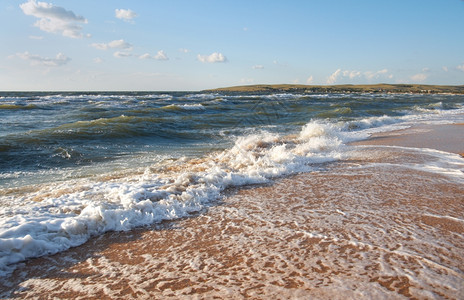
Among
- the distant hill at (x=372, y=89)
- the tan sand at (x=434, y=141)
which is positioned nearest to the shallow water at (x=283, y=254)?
the tan sand at (x=434, y=141)

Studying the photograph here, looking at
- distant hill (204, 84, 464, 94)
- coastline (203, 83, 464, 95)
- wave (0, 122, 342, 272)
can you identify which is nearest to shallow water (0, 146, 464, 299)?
wave (0, 122, 342, 272)

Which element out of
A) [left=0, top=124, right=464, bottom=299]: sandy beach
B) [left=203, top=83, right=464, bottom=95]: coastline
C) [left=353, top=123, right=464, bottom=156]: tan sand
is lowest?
[left=0, top=124, right=464, bottom=299]: sandy beach

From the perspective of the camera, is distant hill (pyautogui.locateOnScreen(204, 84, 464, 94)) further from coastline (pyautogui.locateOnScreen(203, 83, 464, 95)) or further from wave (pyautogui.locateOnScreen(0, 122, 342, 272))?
wave (pyautogui.locateOnScreen(0, 122, 342, 272))

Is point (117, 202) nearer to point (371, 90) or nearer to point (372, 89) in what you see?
point (371, 90)

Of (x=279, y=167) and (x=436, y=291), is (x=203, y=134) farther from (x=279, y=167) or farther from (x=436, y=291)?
(x=436, y=291)

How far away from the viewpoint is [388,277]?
2.61 m

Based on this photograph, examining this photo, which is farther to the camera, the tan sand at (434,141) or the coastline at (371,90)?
the coastline at (371,90)

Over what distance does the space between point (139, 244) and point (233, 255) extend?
1117 mm

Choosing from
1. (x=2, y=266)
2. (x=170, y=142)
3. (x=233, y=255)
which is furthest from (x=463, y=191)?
(x=170, y=142)

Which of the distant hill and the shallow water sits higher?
the distant hill

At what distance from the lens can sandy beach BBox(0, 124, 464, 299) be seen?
Answer: 253cm

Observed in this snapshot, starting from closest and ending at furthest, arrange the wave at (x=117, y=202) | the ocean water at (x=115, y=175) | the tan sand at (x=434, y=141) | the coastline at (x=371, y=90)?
the wave at (x=117, y=202)
the ocean water at (x=115, y=175)
the tan sand at (x=434, y=141)
the coastline at (x=371, y=90)

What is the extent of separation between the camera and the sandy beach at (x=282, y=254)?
2.53 m

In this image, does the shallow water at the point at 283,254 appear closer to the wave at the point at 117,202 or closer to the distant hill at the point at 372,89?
the wave at the point at 117,202
